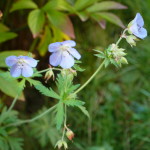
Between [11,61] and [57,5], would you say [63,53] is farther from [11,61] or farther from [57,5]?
[57,5]

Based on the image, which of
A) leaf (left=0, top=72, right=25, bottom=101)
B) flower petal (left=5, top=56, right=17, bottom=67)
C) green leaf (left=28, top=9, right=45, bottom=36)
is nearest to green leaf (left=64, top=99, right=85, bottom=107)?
flower petal (left=5, top=56, right=17, bottom=67)

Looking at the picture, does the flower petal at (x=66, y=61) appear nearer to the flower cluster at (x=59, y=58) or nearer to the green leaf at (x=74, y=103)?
the flower cluster at (x=59, y=58)

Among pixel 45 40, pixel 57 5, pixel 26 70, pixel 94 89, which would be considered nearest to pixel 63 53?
pixel 26 70

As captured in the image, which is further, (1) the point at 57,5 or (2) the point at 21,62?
(1) the point at 57,5

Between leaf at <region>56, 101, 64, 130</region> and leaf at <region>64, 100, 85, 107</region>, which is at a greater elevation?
leaf at <region>64, 100, 85, 107</region>

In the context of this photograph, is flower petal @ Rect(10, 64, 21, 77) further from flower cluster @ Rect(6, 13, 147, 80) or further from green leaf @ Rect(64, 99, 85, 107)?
green leaf @ Rect(64, 99, 85, 107)
